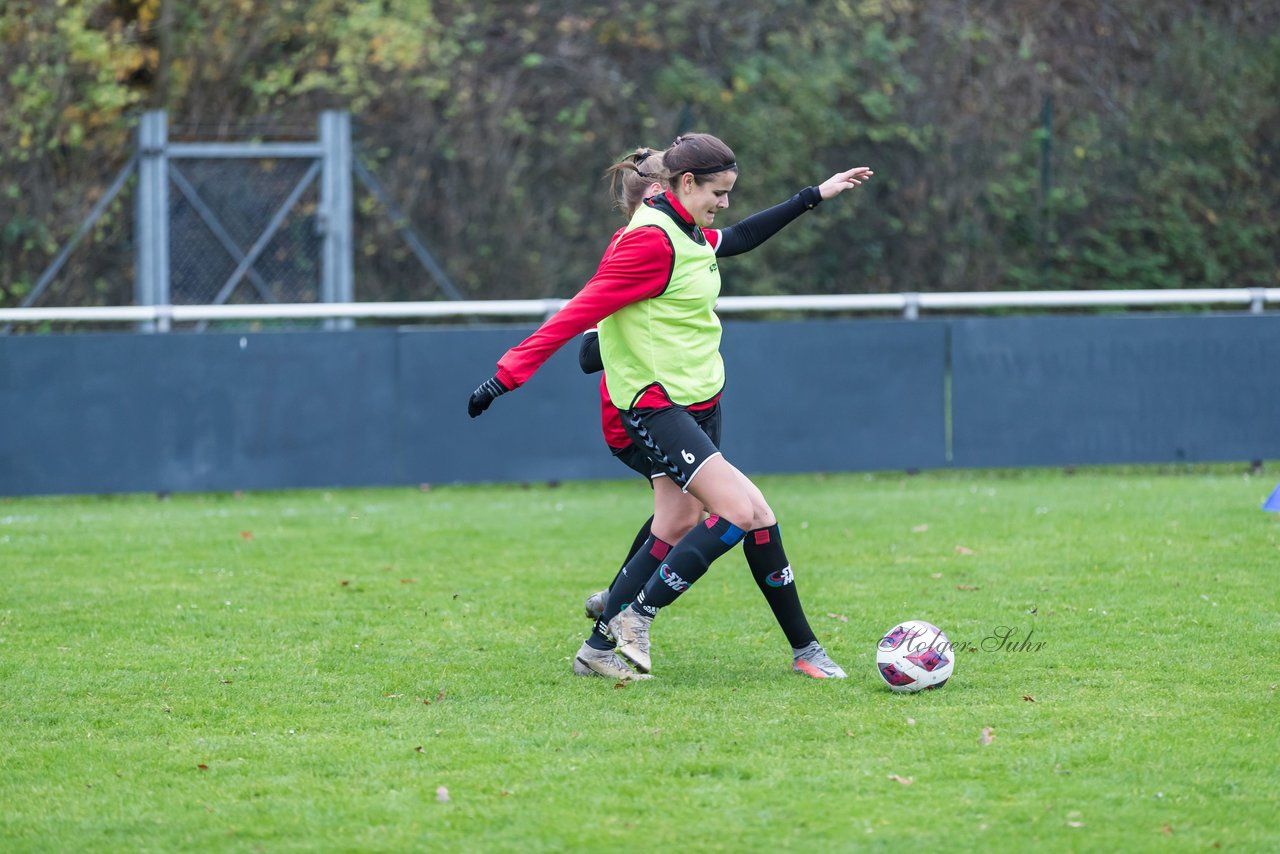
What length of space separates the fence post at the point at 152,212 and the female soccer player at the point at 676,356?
914cm

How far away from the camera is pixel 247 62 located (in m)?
16.7

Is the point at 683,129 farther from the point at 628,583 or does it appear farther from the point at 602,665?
the point at 602,665

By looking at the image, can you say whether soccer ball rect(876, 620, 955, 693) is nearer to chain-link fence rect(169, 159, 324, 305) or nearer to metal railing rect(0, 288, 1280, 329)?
metal railing rect(0, 288, 1280, 329)

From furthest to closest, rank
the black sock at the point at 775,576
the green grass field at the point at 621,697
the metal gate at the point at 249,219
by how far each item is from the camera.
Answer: the metal gate at the point at 249,219
the black sock at the point at 775,576
the green grass field at the point at 621,697

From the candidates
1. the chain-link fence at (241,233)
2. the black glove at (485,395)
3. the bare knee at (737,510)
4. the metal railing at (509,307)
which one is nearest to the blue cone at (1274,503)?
the metal railing at (509,307)

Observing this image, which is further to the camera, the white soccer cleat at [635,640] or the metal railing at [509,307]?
the metal railing at [509,307]

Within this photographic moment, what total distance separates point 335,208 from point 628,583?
9159 mm

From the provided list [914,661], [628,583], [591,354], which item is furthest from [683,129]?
[914,661]

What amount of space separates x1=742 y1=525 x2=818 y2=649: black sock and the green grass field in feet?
0.64

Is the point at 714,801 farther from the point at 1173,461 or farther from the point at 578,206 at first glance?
the point at 578,206

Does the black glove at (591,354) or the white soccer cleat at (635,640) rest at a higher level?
the black glove at (591,354)

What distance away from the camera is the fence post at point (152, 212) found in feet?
46.5

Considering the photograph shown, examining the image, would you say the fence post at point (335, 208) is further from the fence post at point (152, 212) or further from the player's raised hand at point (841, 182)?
the player's raised hand at point (841, 182)

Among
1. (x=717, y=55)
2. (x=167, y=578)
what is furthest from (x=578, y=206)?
(x=167, y=578)
